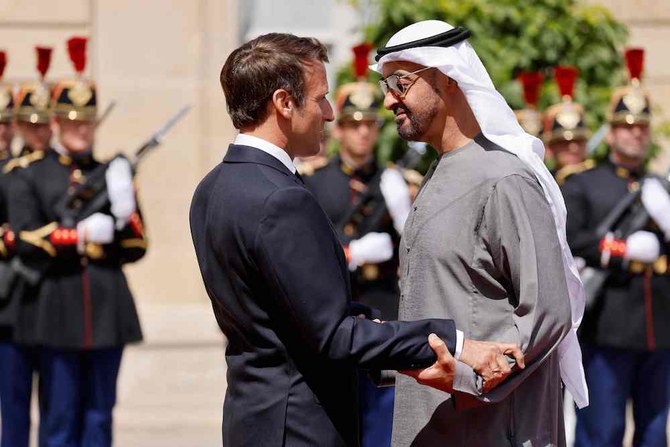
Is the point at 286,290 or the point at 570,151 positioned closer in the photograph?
the point at 286,290

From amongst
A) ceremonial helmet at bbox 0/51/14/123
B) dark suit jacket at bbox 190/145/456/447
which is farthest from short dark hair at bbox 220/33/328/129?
ceremonial helmet at bbox 0/51/14/123

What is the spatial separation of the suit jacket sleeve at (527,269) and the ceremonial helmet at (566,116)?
3925 millimetres

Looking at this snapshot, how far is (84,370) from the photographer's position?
260 inches

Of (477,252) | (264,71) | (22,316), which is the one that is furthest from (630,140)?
(264,71)

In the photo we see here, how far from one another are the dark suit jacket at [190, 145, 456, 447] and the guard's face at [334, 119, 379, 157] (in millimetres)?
3749

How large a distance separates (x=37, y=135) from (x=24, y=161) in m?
0.25

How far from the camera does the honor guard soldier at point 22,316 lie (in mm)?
6715

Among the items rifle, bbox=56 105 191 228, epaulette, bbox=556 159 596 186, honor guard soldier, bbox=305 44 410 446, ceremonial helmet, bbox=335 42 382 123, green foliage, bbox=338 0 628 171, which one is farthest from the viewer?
green foliage, bbox=338 0 628 171

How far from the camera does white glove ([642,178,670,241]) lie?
6.47 m

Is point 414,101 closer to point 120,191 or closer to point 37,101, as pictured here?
point 120,191

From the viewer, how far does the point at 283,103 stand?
3.29 metres

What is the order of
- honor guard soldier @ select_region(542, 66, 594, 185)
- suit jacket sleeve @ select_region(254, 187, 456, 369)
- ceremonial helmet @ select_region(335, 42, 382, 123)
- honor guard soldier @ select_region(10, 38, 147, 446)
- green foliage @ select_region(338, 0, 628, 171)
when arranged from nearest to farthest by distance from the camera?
suit jacket sleeve @ select_region(254, 187, 456, 369)
honor guard soldier @ select_region(10, 38, 147, 446)
ceremonial helmet @ select_region(335, 42, 382, 123)
honor guard soldier @ select_region(542, 66, 594, 185)
green foliage @ select_region(338, 0, 628, 171)

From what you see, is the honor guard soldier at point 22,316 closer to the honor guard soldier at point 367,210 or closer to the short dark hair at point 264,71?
the honor guard soldier at point 367,210

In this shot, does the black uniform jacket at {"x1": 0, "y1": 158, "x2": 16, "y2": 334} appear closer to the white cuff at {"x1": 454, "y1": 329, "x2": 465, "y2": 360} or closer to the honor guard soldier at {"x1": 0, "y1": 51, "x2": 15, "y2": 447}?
the honor guard soldier at {"x1": 0, "y1": 51, "x2": 15, "y2": 447}
